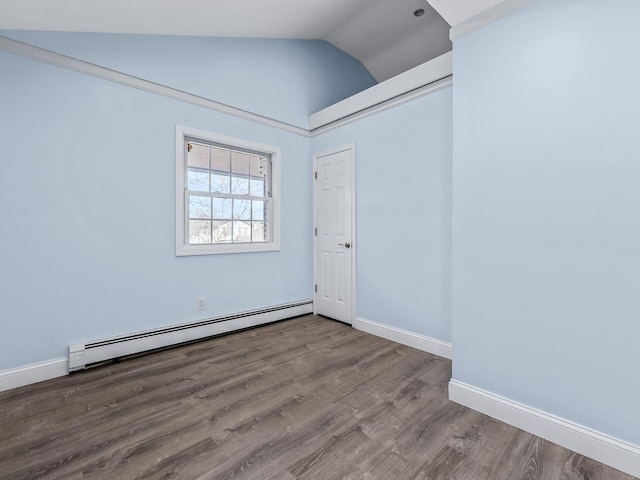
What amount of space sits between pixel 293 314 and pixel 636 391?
3073 mm

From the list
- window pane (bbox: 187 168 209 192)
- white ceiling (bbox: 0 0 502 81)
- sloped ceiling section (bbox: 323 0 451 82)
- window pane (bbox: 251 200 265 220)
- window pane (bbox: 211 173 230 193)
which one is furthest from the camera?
window pane (bbox: 251 200 265 220)

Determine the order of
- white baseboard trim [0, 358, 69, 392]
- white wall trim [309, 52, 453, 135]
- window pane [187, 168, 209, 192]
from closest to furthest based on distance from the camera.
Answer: white baseboard trim [0, 358, 69, 392]
white wall trim [309, 52, 453, 135]
window pane [187, 168, 209, 192]

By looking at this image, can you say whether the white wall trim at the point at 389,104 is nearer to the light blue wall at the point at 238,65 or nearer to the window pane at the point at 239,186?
the light blue wall at the point at 238,65

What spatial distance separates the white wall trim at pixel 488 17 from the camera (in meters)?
1.73

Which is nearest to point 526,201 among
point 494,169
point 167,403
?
point 494,169

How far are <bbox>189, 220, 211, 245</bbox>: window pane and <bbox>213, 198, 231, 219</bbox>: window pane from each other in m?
0.15

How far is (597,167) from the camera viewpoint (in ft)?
4.90

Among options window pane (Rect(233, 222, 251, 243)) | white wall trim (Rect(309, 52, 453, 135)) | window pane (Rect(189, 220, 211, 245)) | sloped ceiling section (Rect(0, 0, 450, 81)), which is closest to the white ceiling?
sloped ceiling section (Rect(0, 0, 450, 81))

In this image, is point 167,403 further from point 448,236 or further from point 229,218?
point 448,236

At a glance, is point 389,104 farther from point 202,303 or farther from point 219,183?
point 202,303

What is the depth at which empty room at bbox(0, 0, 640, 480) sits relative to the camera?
4.83ft

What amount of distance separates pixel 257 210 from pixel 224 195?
1.62 feet

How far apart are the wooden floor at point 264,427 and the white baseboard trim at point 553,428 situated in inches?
1.8

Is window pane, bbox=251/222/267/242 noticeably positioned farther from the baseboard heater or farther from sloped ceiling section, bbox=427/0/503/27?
sloped ceiling section, bbox=427/0/503/27
